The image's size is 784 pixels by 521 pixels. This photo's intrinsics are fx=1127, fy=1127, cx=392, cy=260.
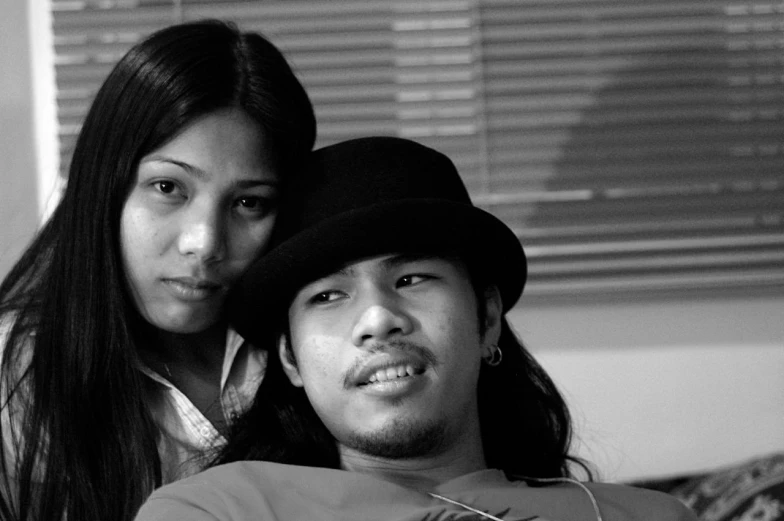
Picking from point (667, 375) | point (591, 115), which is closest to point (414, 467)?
point (667, 375)

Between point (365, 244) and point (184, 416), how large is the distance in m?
0.47

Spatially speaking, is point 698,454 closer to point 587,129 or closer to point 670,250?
point 670,250

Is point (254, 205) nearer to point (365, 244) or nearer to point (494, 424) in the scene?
point (365, 244)

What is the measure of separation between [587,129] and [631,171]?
145 mm

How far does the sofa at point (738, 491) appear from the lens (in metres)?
2.12

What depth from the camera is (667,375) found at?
266 cm

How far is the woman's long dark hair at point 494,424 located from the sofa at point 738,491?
1.56 feet

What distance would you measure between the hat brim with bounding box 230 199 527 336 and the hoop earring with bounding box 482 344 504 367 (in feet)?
0.42

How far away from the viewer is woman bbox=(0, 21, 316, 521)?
1.66m

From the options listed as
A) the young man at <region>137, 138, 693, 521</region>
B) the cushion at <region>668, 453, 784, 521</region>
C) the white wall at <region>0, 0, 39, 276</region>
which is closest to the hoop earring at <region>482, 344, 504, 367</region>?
the young man at <region>137, 138, 693, 521</region>

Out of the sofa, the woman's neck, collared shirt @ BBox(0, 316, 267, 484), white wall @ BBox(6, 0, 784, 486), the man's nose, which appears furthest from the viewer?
white wall @ BBox(6, 0, 784, 486)

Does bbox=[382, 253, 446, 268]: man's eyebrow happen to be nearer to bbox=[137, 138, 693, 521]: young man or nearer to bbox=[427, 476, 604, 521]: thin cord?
bbox=[137, 138, 693, 521]: young man

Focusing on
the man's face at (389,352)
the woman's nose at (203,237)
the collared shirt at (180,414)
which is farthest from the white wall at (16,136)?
the man's face at (389,352)

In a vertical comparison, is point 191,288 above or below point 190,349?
above
